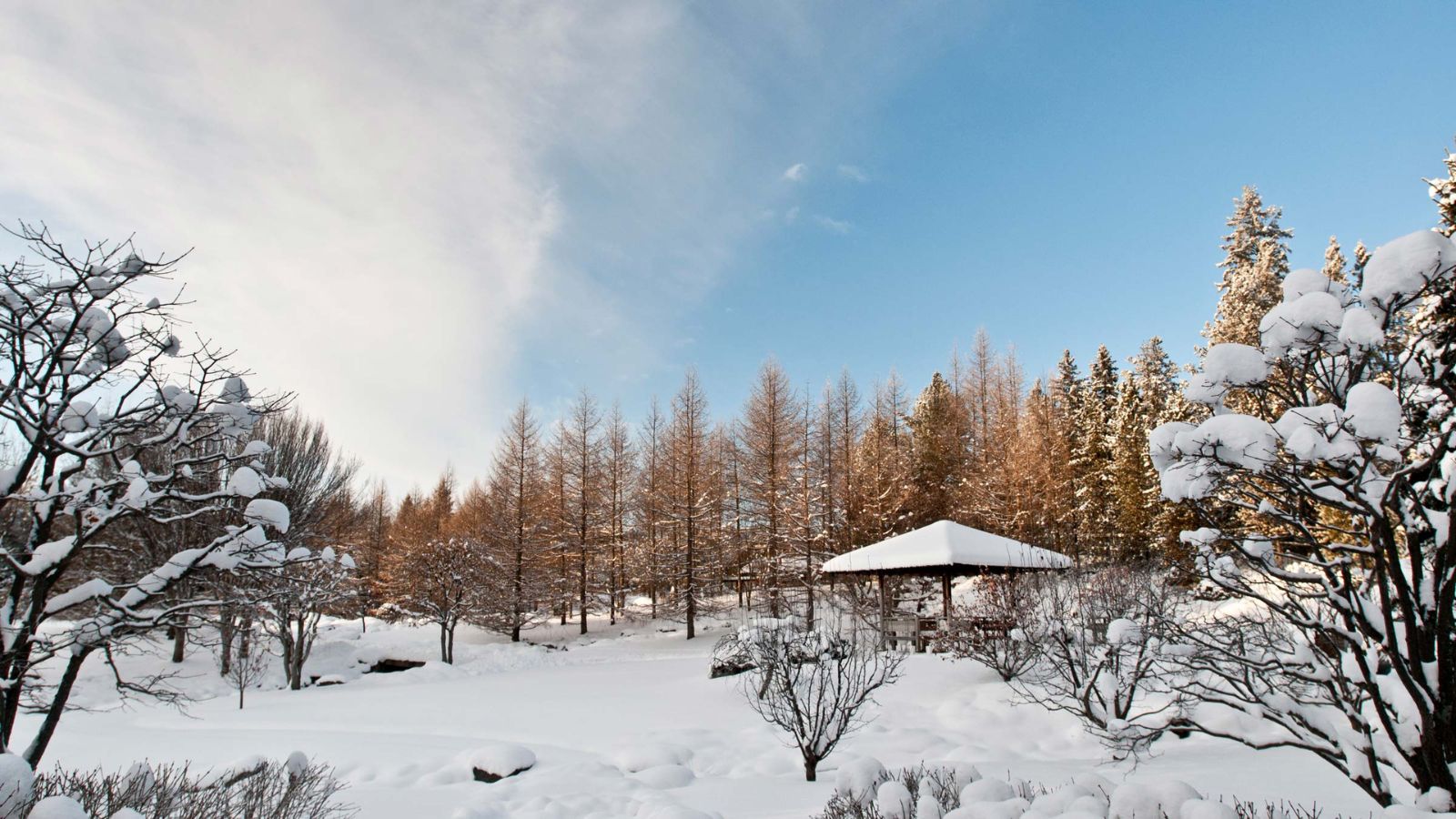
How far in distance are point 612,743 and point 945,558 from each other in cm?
843

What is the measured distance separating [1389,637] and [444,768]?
7.80 meters

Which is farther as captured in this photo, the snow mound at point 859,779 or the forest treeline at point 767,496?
the forest treeline at point 767,496

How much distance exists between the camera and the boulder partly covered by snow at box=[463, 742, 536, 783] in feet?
22.2

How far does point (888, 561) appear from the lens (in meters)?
15.2

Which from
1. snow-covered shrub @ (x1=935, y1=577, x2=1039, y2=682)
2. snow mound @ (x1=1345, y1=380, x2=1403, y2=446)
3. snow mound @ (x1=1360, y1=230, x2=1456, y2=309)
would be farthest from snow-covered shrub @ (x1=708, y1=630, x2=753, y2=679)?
snow mound @ (x1=1360, y1=230, x2=1456, y2=309)

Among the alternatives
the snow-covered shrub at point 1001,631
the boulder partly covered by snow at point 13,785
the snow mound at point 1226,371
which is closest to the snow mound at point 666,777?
the boulder partly covered by snow at point 13,785

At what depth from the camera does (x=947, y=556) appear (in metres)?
14.3

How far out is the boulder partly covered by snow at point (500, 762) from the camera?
6770 millimetres

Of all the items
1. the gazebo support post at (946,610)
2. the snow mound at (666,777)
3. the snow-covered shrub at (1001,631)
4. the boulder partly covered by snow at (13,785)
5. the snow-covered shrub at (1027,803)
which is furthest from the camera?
the gazebo support post at (946,610)

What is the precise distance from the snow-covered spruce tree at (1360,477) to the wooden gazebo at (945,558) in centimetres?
956

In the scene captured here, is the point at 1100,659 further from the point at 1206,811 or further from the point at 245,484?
the point at 245,484

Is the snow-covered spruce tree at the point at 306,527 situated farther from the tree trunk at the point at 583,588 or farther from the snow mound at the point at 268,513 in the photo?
the snow mound at the point at 268,513

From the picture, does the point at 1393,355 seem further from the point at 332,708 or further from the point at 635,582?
the point at 635,582

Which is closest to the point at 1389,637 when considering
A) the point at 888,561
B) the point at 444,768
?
the point at 444,768
